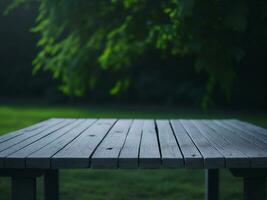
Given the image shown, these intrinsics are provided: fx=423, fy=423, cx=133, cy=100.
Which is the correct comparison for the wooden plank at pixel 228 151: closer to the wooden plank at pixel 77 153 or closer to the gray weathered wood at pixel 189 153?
the gray weathered wood at pixel 189 153

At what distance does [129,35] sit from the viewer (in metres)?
5.26

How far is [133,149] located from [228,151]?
0.45 meters

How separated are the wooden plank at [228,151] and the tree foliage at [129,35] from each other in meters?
1.46

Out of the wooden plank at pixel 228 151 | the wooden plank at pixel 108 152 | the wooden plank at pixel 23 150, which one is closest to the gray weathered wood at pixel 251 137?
the wooden plank at pixel 228 151

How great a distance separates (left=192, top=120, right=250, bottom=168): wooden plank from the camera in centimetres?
181

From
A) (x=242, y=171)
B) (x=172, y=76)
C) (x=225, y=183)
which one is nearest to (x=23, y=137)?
(x=242, y=171)

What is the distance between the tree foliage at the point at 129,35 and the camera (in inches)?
156

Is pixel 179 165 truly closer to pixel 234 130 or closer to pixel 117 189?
pixel 234 130

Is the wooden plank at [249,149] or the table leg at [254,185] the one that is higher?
the wooden plank at [249,149]

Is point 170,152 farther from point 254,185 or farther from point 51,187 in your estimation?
point 51,187

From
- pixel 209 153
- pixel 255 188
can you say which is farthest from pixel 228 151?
pixel 255 188

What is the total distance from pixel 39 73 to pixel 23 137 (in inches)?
806

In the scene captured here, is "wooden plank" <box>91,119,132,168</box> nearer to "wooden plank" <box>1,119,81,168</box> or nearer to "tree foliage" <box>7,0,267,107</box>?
"wooden plank" <box>1,119,81,168</box>

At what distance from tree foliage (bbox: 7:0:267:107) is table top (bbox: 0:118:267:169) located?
1391mm
